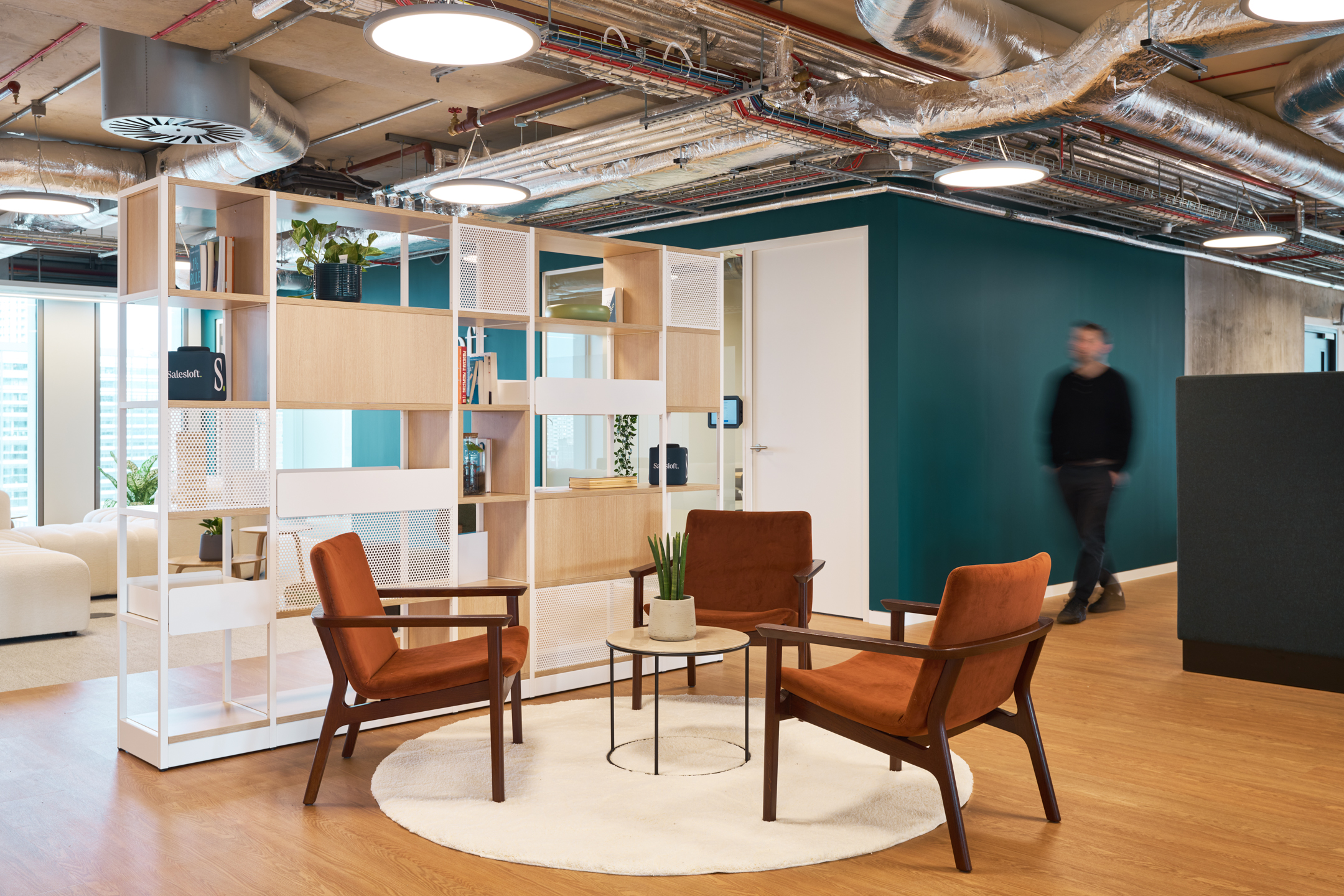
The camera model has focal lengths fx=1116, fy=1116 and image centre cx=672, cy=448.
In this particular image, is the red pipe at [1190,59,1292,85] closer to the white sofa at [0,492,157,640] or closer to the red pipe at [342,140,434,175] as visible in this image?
the red pipe at [342,140,434,175]

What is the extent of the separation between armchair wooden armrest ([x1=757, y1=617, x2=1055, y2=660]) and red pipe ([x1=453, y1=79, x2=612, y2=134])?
355cm

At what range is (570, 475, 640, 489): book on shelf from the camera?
17.7ft

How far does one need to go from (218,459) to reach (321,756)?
122 centimetres

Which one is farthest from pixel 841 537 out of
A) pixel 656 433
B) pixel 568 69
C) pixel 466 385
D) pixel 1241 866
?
pixel 1241 866

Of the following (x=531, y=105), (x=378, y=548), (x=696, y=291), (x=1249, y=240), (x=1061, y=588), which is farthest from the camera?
(x=1061, y=588)

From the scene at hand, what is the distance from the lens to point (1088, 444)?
6.90m

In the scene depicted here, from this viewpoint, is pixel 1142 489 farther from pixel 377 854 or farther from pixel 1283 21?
pixel 377 854

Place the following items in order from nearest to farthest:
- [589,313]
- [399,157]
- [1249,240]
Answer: [589,313] → [1249,240] → [399,157]

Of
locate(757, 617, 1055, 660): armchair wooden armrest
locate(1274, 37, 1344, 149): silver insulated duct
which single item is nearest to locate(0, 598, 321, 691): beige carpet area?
locate(757, 617, 1055, 660): armchair wooden armrest

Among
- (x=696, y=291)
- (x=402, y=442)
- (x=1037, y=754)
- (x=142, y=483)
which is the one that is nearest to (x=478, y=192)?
(x=696, y=291)

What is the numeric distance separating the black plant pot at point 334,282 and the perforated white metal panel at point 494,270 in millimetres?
473

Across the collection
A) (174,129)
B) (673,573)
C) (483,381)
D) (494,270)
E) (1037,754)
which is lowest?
(1037,754)

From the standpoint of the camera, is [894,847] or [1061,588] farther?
[1061,588]

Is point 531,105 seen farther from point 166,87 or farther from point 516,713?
point 516,713
